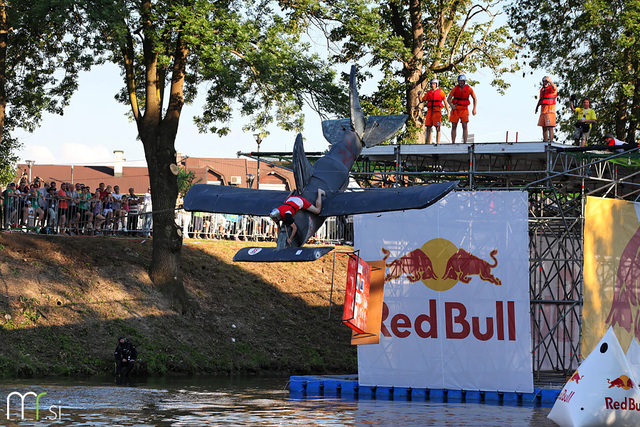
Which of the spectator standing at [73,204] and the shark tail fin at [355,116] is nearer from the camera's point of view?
the shark tail fin at [355,116]

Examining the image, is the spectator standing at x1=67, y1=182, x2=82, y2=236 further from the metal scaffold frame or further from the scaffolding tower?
the metal scaffold frame

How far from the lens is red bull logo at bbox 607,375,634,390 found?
1467 cm

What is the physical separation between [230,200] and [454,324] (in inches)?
301

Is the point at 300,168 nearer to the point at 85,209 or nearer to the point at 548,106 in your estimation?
the point at 548,106

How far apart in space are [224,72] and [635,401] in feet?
50.9

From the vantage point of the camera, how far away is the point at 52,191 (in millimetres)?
27859

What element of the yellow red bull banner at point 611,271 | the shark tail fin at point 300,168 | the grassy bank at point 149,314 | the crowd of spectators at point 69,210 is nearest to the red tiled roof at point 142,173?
the grassy bank at point 149,314

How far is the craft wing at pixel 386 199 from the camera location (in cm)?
1487

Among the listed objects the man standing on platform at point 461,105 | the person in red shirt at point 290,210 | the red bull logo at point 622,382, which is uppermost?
the man standing on platform at point 461,105

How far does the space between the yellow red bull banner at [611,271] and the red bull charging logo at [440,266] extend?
2.60 meters

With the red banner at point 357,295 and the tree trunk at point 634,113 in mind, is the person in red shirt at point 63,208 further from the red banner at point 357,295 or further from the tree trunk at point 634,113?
the tree trunk at point 634,113

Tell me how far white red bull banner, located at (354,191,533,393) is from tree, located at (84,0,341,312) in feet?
22.4

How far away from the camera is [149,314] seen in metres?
27.6

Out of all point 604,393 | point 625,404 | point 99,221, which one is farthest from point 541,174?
point 99,221
